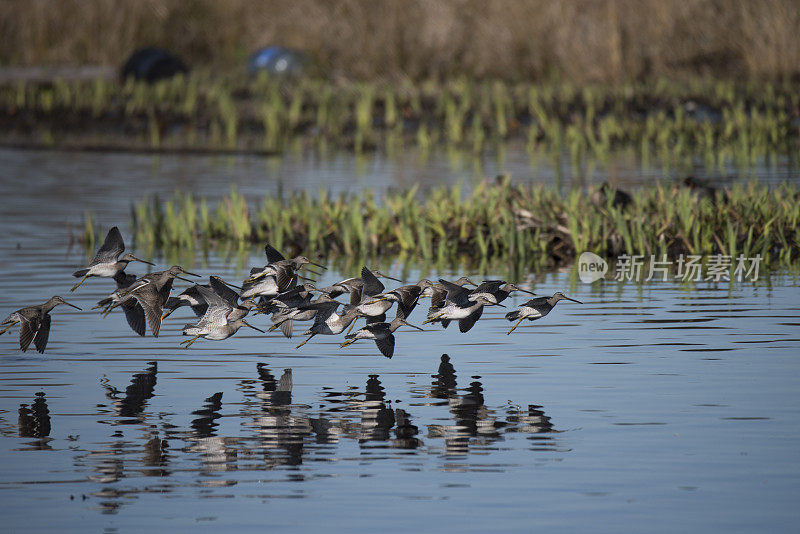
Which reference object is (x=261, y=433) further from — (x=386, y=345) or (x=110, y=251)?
(x=110, y=251)

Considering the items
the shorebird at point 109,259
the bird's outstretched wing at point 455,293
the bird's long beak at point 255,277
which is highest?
the shorebird at point 109,259

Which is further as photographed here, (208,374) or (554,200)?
(554,200)

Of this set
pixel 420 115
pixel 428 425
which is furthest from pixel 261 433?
pixel 420 115

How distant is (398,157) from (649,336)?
13.6 meters

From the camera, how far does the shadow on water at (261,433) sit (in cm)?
527

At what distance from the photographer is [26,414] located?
6258 mm

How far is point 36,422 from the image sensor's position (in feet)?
20.0

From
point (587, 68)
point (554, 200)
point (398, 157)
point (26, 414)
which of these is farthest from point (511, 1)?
point (26, 414)

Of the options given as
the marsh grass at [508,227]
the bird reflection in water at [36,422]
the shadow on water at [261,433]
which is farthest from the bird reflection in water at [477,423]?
the marsh grass at [508,227]

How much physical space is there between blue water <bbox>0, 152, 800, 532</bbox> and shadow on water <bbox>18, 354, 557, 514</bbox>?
0.01 meters

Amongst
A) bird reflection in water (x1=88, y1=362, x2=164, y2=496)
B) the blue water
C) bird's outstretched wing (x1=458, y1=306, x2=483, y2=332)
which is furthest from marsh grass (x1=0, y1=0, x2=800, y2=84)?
bird reflection in water (x1=88, y1=362, x2=164, y2=496)

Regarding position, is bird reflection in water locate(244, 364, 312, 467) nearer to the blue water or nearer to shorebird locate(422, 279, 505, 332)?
the blue water

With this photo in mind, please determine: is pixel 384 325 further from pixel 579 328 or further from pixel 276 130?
pixel 276 130

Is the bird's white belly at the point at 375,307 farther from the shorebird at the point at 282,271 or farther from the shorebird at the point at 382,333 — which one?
the shorebird at the point at 282,271
